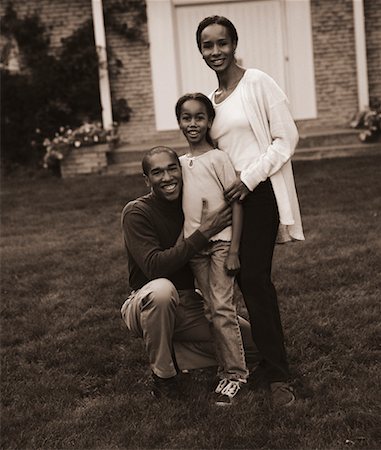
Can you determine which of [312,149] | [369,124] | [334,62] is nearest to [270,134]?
[312,149]

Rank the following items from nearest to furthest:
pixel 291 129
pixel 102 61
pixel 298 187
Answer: pixel 291 129 < pixel 298 187 < pixel 102 61

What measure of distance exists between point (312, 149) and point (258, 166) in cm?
723

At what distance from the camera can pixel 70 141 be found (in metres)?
10.1

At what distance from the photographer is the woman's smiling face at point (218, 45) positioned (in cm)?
303

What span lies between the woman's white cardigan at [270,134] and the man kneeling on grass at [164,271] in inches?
9.4

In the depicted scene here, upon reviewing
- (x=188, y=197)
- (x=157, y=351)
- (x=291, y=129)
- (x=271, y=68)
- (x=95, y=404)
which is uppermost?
(x=271, y=68)

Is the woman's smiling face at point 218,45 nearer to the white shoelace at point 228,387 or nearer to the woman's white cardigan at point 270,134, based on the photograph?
the woman's white cardigan at point 270,134

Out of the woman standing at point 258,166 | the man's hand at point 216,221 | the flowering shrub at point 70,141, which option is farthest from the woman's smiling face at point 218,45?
the flowering shrub at point 70,141

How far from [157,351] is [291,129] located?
3.78 feet

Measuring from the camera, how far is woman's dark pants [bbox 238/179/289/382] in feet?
10.1

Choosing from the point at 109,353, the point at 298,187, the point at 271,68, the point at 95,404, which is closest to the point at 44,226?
the point at 298,187

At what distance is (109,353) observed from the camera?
381 cm

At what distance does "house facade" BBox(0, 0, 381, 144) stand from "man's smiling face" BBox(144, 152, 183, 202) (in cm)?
794

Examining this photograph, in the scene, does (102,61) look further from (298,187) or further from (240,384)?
(240,384)
